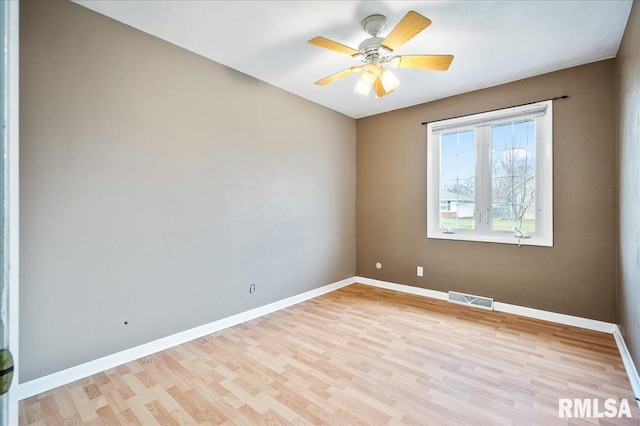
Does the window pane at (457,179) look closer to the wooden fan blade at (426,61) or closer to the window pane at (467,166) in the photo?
the window pane at (467,166)

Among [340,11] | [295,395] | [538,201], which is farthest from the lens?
[538,201]

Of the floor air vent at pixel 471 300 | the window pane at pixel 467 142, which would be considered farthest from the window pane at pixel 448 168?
the floor air vent at pixel 471 300

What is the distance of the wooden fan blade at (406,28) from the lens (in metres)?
1.87

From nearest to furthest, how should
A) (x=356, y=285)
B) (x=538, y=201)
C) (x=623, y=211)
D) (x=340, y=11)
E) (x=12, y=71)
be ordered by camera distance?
(x=12, y=71)
(x=340, y=11)
(x=623, y=211)
(x=538, y=201)
(x=356, y=285)

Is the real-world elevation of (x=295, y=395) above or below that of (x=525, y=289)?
below

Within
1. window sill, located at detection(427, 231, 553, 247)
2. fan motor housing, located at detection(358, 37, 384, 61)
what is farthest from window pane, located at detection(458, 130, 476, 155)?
fan motor housing, located at detection(358, 37, 384, 61)

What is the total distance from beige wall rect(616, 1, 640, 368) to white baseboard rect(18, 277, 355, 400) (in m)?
3.10

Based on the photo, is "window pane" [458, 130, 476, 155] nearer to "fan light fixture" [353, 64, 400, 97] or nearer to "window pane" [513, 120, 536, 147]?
"window pane" [513, 120, 536, 147]

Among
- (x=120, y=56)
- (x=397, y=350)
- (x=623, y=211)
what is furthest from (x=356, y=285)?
(x=120, y=56)

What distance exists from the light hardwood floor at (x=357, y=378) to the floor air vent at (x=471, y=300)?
0.37 meters

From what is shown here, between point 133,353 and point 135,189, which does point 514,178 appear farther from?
point 133,353

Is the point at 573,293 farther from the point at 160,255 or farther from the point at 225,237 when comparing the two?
the point at 160,255

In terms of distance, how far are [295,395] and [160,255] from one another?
5.25ft

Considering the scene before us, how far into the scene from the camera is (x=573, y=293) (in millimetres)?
3092
